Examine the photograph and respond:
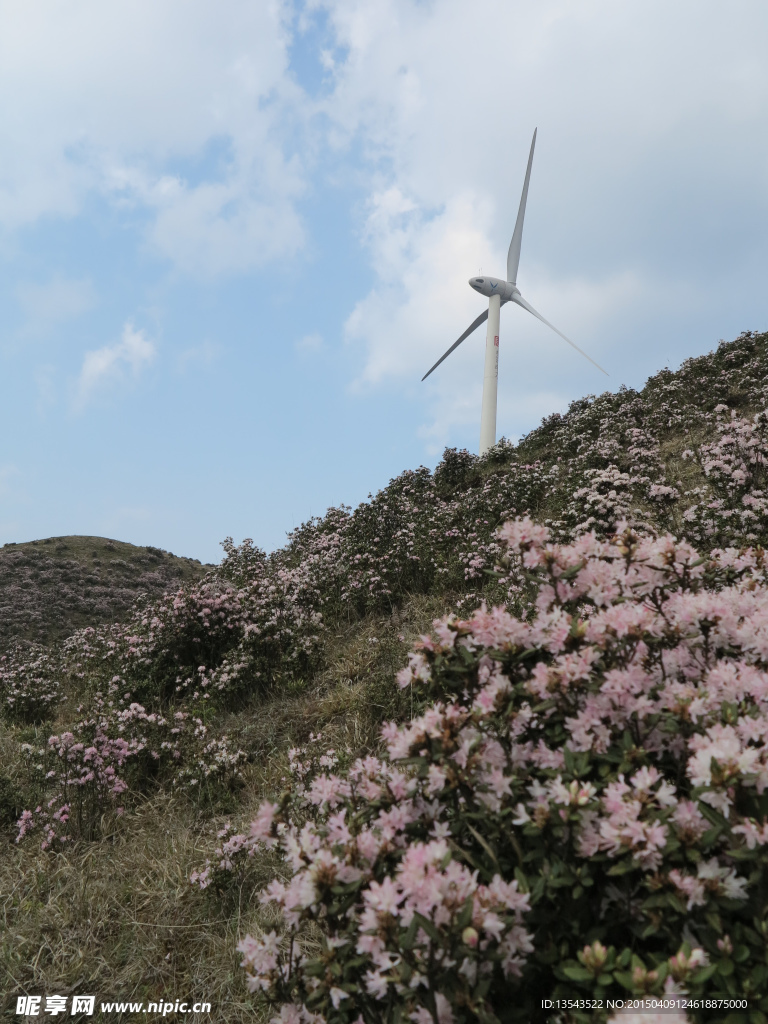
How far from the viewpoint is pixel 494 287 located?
81.5 ft

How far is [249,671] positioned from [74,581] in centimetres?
1537

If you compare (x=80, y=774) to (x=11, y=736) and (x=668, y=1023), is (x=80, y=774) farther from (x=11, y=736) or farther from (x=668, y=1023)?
(x=668, y=1023)

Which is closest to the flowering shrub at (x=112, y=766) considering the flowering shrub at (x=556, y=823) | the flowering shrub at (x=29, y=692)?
the flowering shrub at (x=29, y=692)

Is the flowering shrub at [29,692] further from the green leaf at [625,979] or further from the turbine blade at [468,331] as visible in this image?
the turbine blade at [468,331]

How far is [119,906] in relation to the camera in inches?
175

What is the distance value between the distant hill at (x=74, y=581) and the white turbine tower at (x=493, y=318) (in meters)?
11.8

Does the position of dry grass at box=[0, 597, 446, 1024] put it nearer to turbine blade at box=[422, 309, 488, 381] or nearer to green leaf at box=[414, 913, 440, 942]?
green leaf at box=[414, 913, 440, 942]

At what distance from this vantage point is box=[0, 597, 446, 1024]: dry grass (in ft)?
12.5

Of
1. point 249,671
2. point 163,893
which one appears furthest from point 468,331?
point 163,893

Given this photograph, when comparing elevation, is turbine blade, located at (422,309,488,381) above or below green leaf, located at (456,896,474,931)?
above

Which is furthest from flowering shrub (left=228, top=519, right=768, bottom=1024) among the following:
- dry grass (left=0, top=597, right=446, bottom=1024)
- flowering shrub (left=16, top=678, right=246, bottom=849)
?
flowering shrub (left=16, top=678, right=246, bottom=849)

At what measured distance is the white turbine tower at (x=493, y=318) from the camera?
2320 centimetres

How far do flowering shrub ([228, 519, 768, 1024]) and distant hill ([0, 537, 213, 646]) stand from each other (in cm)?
1472

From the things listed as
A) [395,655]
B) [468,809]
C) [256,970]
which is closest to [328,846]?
[468,809]
